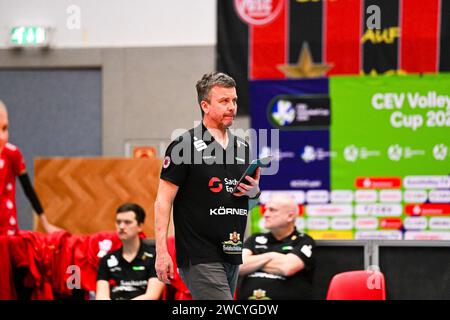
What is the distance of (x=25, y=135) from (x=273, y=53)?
3.52m

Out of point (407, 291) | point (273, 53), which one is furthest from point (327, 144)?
point (407, 291)

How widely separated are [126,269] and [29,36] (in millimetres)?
4791

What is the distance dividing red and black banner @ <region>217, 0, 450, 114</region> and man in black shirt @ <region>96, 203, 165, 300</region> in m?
3.19

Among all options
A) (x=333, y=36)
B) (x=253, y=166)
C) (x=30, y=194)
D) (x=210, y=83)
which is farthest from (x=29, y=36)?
(x=253, y=166)

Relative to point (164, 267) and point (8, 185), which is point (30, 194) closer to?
point (8, 185)

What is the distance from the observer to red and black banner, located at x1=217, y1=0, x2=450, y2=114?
27.5 feet

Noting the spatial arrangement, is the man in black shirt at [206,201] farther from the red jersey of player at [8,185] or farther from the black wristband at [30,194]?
the black wristband at [30,194]

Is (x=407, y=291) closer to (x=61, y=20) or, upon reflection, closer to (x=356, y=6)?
(x=356, y=6)

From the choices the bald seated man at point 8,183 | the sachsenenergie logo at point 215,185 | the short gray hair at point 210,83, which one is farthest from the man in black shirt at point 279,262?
the short gray hair at point 210,83

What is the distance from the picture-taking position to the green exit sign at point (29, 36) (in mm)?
9680

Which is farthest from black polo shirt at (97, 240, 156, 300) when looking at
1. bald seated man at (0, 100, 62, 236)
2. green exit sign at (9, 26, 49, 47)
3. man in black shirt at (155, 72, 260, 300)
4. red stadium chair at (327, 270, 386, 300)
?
green exit sign at (9, 26, 49, 47)

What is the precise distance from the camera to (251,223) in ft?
28.5

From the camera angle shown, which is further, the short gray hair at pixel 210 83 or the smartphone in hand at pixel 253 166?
the short gray hair at pixel 210 83

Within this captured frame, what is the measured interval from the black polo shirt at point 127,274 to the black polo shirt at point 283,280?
2.41ft
